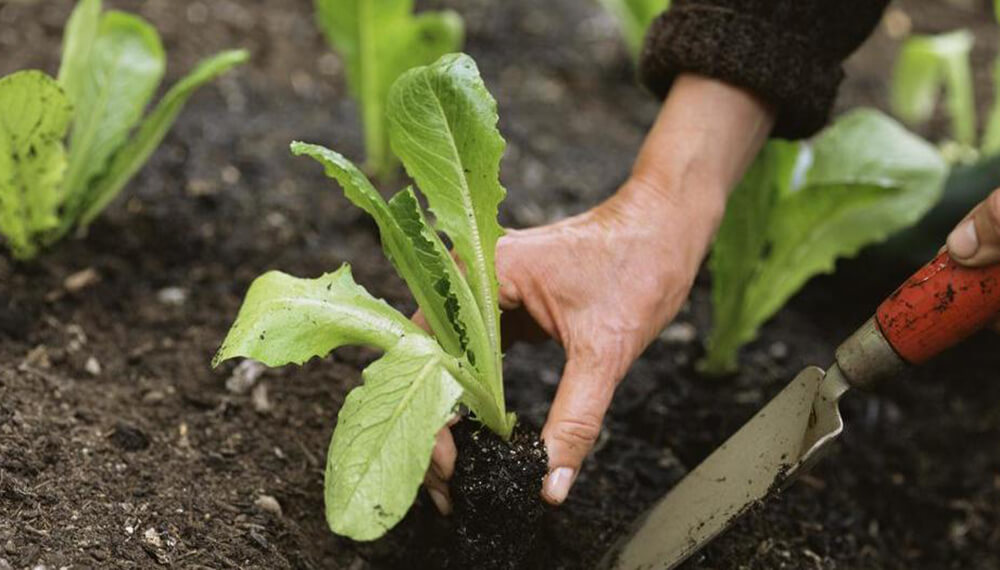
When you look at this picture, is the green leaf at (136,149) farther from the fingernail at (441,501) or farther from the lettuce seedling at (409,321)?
the fingernail at (441,501)

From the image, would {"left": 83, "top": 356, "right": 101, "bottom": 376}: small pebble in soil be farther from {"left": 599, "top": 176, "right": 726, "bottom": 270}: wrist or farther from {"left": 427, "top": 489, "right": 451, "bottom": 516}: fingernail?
{"left": 599, "top": 176, "right": 726, "bottom": 270}: wrist

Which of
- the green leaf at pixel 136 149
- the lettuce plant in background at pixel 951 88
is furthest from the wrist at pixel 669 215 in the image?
the lettuce plant in background at pixel 951 88

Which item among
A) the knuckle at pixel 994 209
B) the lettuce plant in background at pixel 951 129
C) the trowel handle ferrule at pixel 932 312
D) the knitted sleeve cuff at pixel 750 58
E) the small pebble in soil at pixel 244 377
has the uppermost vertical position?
the knuckle at pixel 994 209

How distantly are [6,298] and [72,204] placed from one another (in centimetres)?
22

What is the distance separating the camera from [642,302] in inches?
59.2

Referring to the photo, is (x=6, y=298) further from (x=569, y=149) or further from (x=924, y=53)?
(x=924, y=53)

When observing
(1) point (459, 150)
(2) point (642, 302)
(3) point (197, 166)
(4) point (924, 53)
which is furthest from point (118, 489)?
(4) point (924, 53)

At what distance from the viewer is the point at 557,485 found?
1383 millimetres

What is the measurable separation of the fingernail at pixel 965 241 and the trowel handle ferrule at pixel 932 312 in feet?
0.07

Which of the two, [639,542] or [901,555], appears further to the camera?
[901,555]

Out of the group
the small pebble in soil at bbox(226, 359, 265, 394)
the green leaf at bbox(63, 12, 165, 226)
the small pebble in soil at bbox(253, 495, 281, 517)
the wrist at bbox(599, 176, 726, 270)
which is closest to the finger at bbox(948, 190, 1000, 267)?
the wrist at bbox(599, 176, 726, 270)

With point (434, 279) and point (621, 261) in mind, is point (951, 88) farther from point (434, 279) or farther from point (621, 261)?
point (434, 279)

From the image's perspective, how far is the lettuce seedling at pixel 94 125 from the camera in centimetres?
179

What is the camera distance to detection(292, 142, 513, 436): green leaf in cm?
135
